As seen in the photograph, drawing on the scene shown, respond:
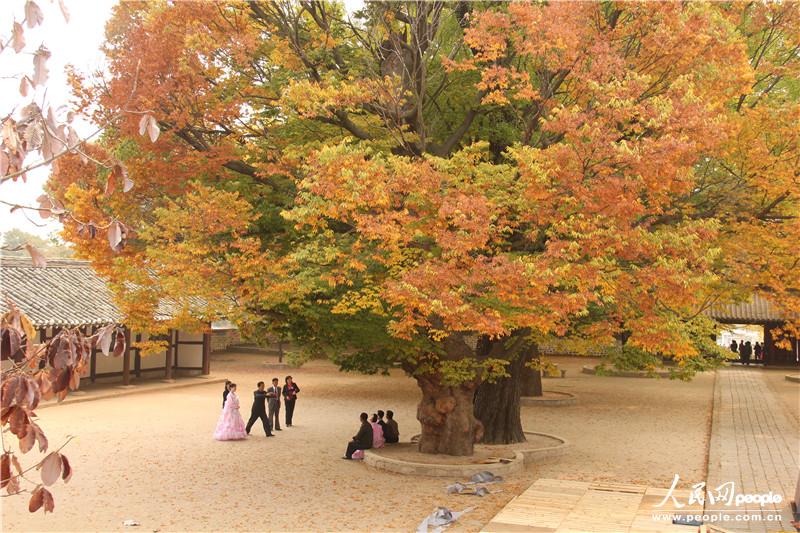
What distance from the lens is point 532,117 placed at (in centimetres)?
1526

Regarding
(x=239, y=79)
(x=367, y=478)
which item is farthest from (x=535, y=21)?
(x=367, y=478)

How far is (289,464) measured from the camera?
16391 mm

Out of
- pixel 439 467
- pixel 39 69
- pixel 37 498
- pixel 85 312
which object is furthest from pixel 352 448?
pixel 85 312

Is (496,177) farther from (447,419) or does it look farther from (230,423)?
(230,423)

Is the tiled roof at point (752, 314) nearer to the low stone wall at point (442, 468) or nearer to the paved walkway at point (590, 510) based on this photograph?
the low stone wall at point (442, 468)

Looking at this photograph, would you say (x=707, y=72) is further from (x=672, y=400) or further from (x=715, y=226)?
(x=672, y=400)

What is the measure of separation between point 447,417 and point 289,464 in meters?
3.62

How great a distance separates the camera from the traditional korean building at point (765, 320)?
43.3m

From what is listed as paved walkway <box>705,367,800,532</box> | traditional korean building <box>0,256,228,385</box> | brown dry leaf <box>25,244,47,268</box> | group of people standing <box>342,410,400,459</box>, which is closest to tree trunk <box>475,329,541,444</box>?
group of people standing <box>342,410,400,459</box>

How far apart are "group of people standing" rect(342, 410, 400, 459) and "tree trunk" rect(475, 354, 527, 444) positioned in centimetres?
247

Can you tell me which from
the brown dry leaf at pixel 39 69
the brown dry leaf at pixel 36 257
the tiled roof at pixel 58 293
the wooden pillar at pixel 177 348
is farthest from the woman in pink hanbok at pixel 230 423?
the brown dry leaf at pixel 39 69

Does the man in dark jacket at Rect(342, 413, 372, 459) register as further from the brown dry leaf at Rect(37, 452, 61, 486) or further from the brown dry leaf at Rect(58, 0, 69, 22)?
the brown dry leaf at Rect(58, 0, 69, 22)

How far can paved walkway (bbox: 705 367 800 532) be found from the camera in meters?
11.6

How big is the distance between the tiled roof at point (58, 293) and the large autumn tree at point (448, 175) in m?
10.9
